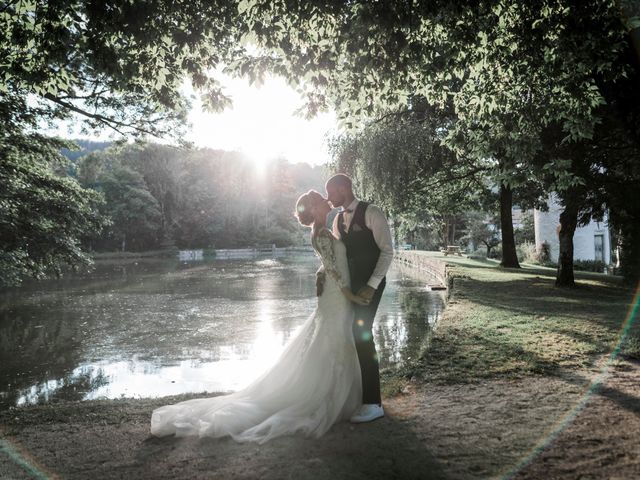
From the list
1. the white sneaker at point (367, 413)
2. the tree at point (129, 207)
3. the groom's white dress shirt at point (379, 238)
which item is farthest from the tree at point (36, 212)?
the tree at point (129, 207)

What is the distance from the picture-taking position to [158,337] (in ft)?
38.4

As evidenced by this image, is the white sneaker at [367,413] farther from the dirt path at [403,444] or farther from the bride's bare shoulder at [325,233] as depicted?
the bride's bare shoulder at [325,233]

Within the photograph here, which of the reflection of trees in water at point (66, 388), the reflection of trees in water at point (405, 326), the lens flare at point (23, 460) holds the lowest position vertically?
the reflection of trees in water at point (66, 388)

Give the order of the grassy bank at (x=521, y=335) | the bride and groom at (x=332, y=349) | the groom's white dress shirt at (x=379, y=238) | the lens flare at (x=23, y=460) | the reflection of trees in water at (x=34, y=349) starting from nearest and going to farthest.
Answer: the lens flare at (x=23, y=460)
the bride and groom at (x=332, y=349)
the groom's white dress shirt at (x=379, y=238)
the grassy bank at (x=521, y=335)
the reflection of trees in water at (x=34, y=349)

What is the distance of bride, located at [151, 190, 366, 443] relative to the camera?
12.3 feet

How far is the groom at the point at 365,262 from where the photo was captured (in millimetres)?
4043

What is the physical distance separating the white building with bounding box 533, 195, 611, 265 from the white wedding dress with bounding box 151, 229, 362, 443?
96.4ft

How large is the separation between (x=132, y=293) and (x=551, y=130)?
60.9 feet

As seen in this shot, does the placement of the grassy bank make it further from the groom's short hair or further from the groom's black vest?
the groom's short hair

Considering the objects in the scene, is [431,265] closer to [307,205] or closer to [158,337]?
[158,337]

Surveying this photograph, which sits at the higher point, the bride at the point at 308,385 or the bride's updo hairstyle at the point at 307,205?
the bride's updo hairstyle at the point at 307,205

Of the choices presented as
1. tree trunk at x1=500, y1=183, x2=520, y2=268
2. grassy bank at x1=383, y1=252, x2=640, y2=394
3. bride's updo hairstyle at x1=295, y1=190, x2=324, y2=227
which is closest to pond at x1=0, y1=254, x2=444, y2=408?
grassy bank at x1=383, y1=252, x2=640, y2=394

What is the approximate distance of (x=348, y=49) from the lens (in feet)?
17.1

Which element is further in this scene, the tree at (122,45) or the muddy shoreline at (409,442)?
the tree at (122,45)
